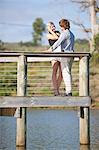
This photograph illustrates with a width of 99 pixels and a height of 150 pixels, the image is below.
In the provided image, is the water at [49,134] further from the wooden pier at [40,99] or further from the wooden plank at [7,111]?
the wooden plank at [7,111]

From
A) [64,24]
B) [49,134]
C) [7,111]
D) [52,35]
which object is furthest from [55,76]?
[49,134]

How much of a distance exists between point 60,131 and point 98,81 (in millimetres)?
19598

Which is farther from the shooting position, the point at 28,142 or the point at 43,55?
the point at 28,142

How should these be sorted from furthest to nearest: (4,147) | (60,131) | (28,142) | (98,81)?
(98,81) → (60,131) → (28,142) → (4,147)

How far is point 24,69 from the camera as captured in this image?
15.9 metres

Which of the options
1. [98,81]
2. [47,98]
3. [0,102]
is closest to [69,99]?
[47,98]

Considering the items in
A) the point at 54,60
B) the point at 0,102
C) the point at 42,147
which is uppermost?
the point at 54,60

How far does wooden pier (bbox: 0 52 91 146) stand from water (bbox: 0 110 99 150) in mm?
500

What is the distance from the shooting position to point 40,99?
51.4 ft

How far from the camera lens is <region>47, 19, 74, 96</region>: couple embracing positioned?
15.7 meters

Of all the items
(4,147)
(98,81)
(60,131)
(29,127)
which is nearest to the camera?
(4,147)

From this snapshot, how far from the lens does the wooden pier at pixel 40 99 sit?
615 inches

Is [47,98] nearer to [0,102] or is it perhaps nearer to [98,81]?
[0,102]

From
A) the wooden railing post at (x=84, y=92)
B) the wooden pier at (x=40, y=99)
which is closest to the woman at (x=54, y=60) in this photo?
the wooden pier at (x=40, y=99)
